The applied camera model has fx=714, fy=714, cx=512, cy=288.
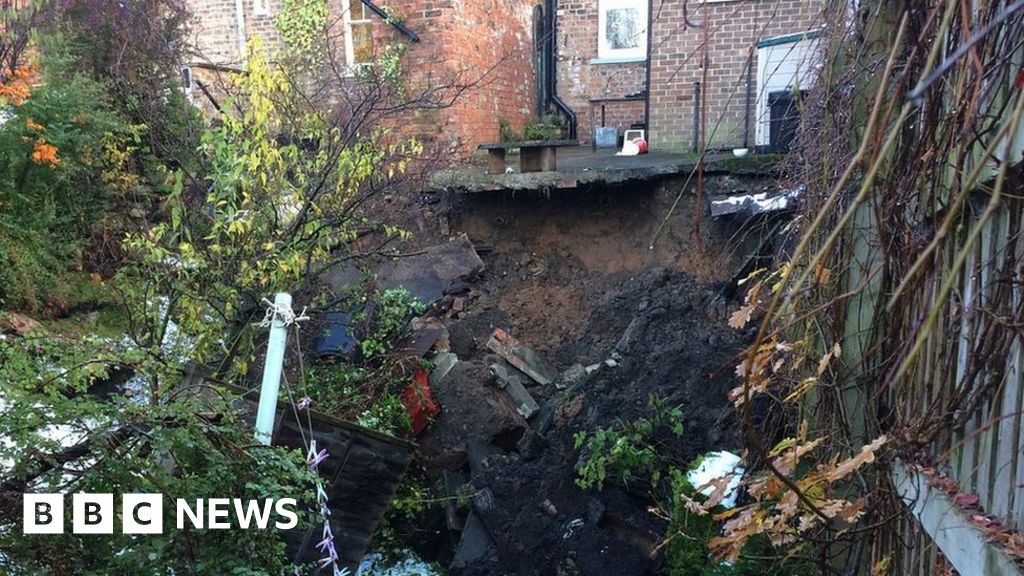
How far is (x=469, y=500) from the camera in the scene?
5.40 m

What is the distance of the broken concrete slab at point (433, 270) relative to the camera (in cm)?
845

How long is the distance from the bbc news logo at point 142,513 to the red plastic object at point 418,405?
3610mm

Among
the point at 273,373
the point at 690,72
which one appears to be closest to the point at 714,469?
the point at 273,373

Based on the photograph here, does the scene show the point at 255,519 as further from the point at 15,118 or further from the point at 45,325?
the point at 15,118

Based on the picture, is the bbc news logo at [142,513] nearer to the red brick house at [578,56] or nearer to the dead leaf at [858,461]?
the dead leaf at [858,461]

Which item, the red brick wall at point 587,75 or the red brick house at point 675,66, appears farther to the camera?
the red brick wall at point 587,75

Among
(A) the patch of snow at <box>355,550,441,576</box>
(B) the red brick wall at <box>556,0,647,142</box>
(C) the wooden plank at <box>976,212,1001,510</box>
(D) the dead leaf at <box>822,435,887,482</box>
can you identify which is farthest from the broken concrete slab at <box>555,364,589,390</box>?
(B) the red brick wall at <box>556,0,647,142</box>

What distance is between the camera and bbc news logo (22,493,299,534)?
2109 millimetres

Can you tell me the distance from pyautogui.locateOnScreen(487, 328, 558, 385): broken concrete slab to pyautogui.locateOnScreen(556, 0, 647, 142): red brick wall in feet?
23.6

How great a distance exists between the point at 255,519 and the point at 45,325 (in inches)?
226

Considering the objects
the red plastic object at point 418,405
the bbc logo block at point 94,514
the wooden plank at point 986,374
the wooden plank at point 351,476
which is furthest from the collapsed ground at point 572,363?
the bbc logo block at point 94,514

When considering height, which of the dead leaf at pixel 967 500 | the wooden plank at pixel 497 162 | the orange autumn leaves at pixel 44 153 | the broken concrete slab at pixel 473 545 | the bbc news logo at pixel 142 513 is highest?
the orange autumn leaves at pixel 44 153

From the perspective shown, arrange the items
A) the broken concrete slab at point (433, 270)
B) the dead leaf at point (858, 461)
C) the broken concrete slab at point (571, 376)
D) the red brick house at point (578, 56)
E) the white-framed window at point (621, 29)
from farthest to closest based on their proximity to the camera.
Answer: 1. the white-framed window at point (621, 29)
2. the red brick house at point (578, 56)
3. the broken concrete slab at point (433, 270)
4. the broken concrete slab at point (571, 376)
5. the dead leaf at point (858, 461)

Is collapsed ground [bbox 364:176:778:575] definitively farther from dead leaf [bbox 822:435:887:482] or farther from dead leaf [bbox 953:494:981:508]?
dead leaf [bbox 953:494:981:508]
